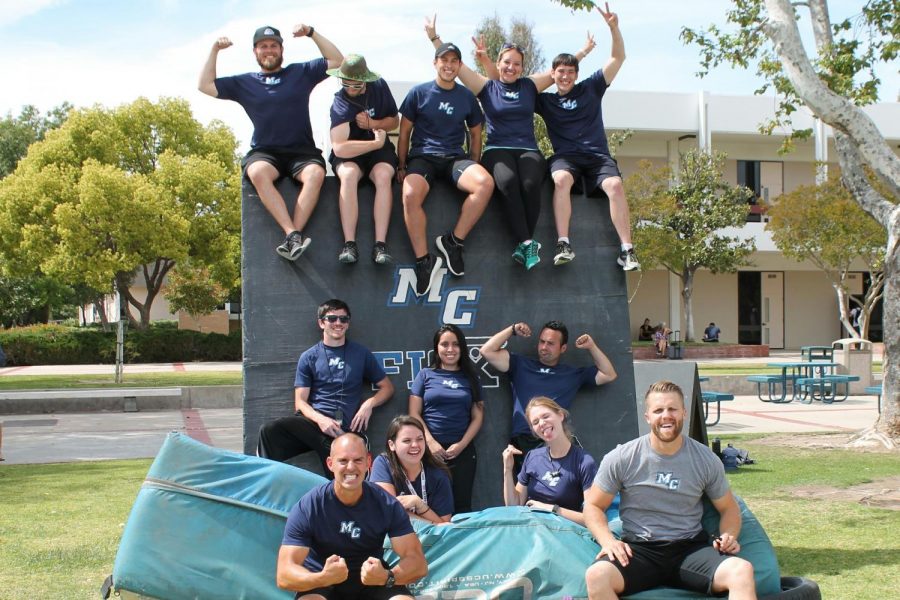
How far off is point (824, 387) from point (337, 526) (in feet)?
51.9

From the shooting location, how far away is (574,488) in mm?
5141

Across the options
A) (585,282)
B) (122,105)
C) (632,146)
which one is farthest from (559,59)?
(632,146)

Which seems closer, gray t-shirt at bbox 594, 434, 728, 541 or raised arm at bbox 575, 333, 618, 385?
gray t-shirt at bbox 594, 434, 728, 541

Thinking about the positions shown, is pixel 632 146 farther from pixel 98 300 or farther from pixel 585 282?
pixel 585 282

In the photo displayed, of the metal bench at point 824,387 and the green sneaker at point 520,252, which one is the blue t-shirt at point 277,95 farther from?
the metal bench at point 824,387

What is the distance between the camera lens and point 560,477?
517 centimetres

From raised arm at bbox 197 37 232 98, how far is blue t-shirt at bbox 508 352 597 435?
273 centimetres

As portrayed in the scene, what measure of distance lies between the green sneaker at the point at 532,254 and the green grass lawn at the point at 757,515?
8.30 feet

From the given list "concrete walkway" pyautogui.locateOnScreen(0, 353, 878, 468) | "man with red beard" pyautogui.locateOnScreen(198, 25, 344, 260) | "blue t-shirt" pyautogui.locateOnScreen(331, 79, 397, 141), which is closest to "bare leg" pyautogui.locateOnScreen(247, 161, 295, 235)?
"man with red beard" pyautogui.locateOnScreen(198, 25, 344, 260)

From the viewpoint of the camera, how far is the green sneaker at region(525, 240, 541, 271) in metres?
6.70

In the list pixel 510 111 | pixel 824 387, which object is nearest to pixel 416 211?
pixel 510 111

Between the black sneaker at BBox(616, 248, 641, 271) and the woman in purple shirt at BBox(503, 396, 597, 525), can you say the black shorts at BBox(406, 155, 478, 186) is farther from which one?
the woman in purple shirt at BBox(503, 396, 597, 525)

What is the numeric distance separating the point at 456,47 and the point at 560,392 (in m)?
2.42

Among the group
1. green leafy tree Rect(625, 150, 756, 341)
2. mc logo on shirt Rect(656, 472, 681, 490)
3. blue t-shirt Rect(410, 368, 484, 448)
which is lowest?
mc logo on shirt Rect(656, 472, 681, 490)
